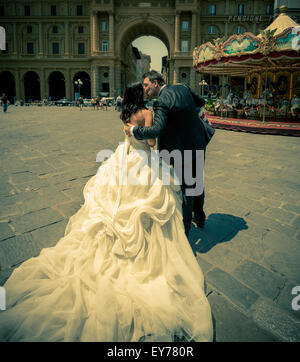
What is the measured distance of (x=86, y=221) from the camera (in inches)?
88.5

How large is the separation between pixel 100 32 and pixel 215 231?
151ft

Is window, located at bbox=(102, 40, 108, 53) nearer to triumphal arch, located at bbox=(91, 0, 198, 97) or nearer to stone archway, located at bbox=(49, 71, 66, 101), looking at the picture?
triumphal arch, located at bbox=(91, 0, 198, 97)

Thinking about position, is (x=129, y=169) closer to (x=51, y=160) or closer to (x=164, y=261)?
(x=164, y=261)

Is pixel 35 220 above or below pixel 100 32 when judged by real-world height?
below

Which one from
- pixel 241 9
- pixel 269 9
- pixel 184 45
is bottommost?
pixel 184 45

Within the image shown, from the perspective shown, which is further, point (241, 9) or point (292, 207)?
point (241, 9)

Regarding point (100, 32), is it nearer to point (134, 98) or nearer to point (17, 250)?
point (134, 98)

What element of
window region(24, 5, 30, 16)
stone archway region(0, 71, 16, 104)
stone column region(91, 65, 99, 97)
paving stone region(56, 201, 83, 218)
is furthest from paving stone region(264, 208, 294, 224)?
window region(24, 5, 30, 16)

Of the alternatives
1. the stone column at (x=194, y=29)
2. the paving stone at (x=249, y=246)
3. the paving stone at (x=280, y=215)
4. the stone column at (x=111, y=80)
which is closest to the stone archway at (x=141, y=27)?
the stone column at (x=111, y=80)

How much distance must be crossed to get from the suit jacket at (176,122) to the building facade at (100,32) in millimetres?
39968

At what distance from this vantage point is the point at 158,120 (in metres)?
2.06

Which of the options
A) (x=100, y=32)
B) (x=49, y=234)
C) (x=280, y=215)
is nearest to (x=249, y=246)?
(x=280, y=215)

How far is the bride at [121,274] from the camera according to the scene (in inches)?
62.2

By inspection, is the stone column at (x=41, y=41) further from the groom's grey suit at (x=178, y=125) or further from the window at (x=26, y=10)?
the groom's grey suit at (x=178, y=125)
